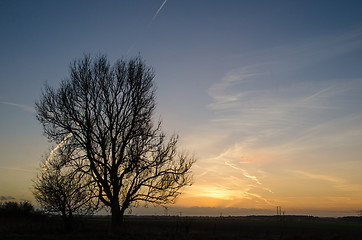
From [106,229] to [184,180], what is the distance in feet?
23.8

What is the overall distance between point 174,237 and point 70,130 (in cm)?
1135

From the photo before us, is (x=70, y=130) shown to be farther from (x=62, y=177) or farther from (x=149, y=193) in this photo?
(x=149, y=193)

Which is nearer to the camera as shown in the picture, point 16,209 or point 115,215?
point 115,215

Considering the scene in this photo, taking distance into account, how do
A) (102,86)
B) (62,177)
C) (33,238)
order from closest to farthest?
(33,238) < (62,177) < (102,86)

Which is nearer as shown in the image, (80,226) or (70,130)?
(70,130)

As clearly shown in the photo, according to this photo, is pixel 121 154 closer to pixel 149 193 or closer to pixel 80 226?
pixel 149 193

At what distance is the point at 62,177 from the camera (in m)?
22.0

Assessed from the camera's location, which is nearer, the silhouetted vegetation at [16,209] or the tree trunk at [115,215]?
the tree trunk at [115,215]

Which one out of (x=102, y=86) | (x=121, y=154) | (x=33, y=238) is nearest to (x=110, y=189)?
(x=121, y=154)

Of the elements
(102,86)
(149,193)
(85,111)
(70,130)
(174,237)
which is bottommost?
(174,237)

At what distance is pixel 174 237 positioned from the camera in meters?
22.4

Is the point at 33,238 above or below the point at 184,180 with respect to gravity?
below

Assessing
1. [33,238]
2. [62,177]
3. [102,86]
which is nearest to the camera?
[33,238]

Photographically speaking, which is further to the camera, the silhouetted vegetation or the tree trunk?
the silhouetted vegetation
